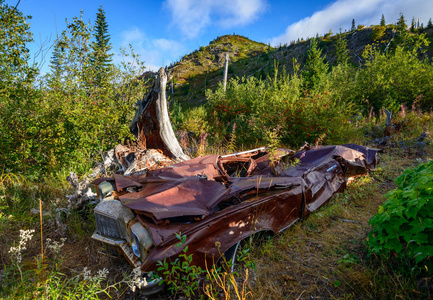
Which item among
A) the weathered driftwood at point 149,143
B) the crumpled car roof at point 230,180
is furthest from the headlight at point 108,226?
the weathered driftwood at point 149,143

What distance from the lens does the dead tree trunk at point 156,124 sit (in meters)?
4.97

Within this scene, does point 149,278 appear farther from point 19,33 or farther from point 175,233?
point 19,33

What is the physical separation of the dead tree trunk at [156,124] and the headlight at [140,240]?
3.07 metres

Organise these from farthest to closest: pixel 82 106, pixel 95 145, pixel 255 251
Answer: pixel 95 145 → pixel 82 106 → pixel 255 251

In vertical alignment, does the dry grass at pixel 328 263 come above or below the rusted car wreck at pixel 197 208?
below

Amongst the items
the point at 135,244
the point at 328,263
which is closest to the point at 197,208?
the point at 135,244

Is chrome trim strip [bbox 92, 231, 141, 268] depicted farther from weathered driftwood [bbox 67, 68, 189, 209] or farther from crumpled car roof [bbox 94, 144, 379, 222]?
weathered driftwood [bbox 67, 68, 189, 209]

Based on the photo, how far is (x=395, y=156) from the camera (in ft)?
20.9

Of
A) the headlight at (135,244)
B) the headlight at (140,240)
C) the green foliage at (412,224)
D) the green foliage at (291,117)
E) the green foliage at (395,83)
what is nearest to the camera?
the green foliage at (412,224)

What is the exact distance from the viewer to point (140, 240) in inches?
76.0

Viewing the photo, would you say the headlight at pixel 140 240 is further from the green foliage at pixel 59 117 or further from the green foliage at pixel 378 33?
the green foliage at pixel 378 33

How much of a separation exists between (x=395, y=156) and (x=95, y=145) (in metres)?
7.85

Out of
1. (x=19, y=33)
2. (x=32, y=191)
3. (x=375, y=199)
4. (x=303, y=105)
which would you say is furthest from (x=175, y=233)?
(x=303, y=105)

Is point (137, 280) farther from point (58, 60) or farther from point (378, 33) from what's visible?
point (378, 33)
